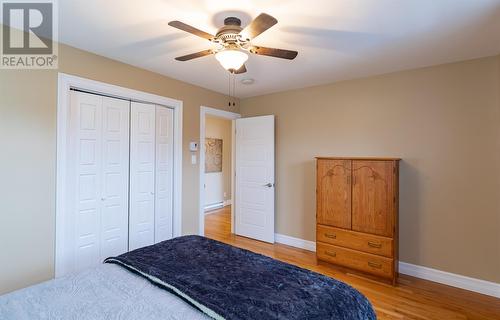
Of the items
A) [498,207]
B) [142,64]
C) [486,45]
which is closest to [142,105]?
[142,64]

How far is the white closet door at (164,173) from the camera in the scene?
340 cm

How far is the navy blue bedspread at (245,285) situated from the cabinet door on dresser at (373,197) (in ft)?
5.12

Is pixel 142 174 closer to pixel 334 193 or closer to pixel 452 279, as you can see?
pixel 334 193

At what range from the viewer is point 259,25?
1610mm

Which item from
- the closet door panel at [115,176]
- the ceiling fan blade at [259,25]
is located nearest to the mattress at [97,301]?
the closet door panel at [115,176]

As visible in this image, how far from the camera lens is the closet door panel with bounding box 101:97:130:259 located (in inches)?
113

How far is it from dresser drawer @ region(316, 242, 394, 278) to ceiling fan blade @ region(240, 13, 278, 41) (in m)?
2.68

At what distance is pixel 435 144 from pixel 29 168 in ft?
13.8

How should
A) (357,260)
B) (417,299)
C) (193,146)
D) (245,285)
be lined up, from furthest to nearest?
(193,146)
(357,260)
(417,299)
(245,285)

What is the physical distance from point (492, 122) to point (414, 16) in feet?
5.25

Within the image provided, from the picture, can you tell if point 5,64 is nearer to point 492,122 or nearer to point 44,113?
point 44,113

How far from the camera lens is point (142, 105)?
10.5 feet

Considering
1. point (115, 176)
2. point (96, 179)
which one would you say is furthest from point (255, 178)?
point (96, 179)

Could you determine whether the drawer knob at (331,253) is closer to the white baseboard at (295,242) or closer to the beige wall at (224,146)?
the white baseboard at (295,242)
